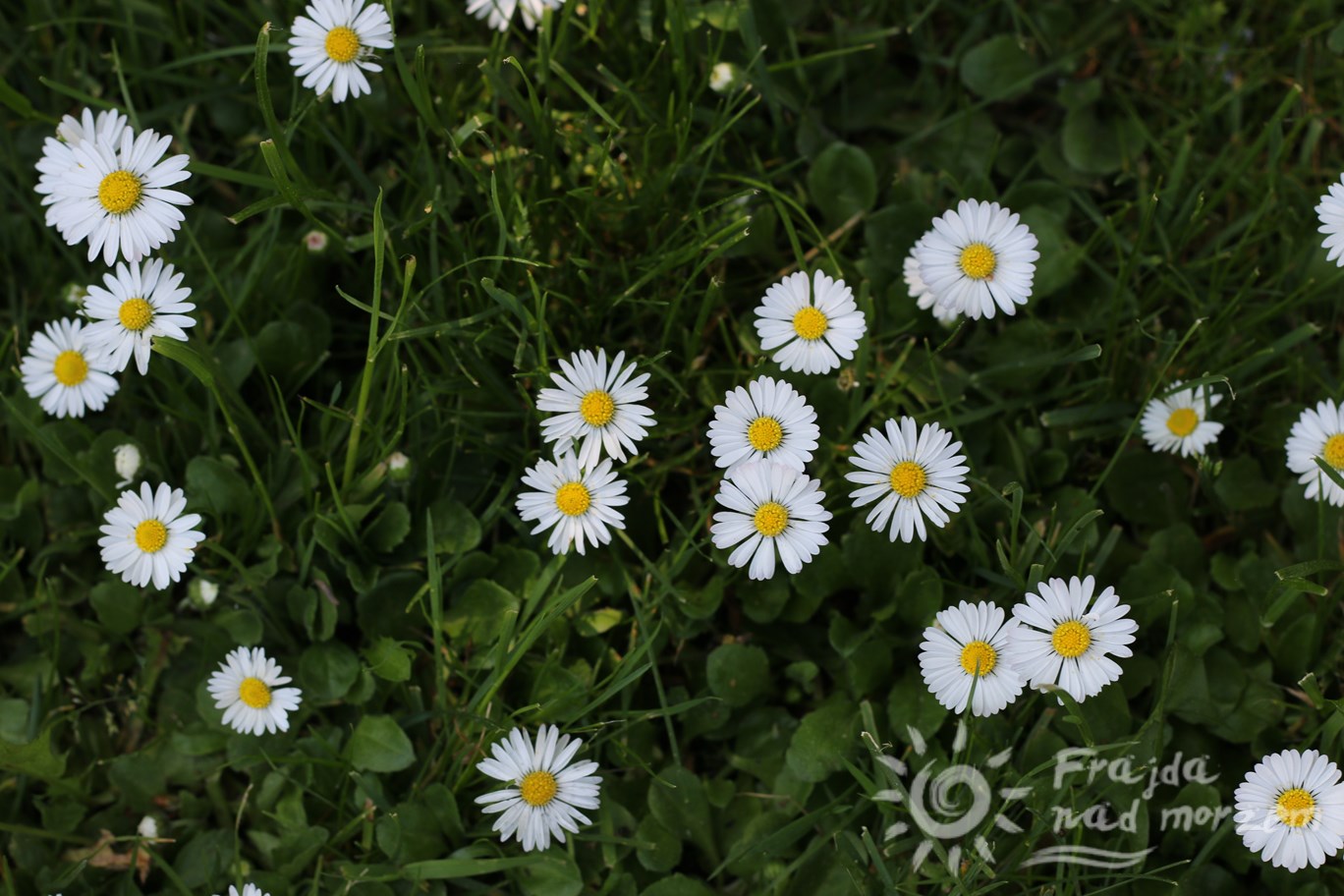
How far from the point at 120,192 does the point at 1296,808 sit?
292 cm

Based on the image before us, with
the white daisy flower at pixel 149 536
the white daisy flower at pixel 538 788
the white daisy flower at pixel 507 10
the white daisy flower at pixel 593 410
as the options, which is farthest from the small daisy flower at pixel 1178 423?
the white daisy flower at pixel 149 536

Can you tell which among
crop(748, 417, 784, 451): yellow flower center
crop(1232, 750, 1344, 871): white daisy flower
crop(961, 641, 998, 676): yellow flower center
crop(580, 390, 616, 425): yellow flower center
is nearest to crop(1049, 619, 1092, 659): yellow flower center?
crop(961, 641, 998, 676): yellow flower center

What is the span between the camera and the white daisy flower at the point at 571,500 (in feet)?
8.70

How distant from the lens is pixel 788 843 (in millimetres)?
2744

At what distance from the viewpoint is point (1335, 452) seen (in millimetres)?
2805

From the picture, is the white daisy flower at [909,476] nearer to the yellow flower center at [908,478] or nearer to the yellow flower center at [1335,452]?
the yellow flower center at [908,478]

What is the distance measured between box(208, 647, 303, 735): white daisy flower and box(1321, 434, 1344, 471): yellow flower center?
99.7 inches

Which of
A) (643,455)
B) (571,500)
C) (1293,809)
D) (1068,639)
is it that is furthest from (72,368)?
(1293,809)

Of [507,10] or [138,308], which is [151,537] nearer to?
[138,308]

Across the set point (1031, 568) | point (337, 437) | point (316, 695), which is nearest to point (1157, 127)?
point (1031, 568)

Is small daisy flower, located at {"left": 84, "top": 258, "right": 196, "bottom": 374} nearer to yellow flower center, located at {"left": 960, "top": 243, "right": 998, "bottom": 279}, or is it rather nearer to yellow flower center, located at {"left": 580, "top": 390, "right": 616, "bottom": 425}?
yellow flower center, located at {"left": 580, "top": 390, "right": 616, "bottom": 425}

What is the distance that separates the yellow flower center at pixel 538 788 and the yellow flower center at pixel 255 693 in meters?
0.67

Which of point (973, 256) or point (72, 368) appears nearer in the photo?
point (973, 256)

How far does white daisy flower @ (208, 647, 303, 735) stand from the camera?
2.78 meters
